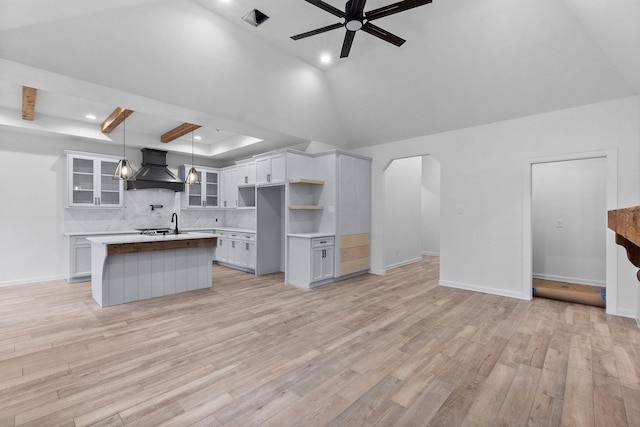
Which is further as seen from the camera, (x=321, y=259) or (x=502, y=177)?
(x=321, y=259)

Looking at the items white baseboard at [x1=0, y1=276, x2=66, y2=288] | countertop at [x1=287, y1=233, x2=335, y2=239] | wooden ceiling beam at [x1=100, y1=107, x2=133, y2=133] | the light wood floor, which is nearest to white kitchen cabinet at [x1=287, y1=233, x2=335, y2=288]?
countertop at [x1=287, y1=233, x2=335, y2=239]

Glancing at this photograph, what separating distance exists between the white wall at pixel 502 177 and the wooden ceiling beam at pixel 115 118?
4880mm

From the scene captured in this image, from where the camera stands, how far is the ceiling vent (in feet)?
10.9

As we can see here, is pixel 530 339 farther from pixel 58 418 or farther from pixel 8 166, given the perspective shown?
pixel 8 166

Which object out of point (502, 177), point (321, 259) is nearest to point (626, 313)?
point (502, 177)

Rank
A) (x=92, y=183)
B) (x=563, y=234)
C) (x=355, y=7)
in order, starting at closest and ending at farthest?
(x=355, y=7) → (x=563, y=234) → (x=92, y=183)

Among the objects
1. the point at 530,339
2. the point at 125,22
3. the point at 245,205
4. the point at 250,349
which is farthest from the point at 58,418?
the point at 245,205

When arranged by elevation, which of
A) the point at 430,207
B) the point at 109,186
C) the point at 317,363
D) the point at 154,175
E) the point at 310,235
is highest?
the point at 154,175

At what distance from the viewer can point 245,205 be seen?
6922mm

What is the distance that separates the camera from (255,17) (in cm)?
338

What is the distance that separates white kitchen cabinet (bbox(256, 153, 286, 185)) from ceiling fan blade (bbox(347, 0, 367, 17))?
112 inches

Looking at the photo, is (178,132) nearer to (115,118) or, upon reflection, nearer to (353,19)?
(115,118)

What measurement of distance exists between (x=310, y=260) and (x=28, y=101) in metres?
4.85

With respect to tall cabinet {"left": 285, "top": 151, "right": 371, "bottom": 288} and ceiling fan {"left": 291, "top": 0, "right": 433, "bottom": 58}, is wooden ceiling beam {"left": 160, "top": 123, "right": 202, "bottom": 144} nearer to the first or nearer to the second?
tall cabinet {"left": 285, "top": 151, "right": 371, "bottom": 288}
